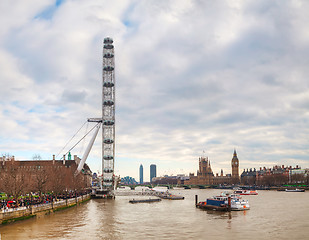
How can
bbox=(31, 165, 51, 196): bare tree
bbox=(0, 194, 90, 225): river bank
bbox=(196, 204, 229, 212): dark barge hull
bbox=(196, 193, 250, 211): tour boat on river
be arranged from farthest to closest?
1. bbox=(196, 193, 250, 211): tour boat on river
2. bbox=(196, 204, 229, 212): dark barge hull
3. bbox=(31, 165, 51, 196): bare tree
4. bbox=(0, 194, 90, 225): river bank

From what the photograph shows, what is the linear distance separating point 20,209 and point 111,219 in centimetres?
1197

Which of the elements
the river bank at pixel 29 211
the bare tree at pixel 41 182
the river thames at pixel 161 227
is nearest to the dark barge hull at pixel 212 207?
the river thames at pixel 161 227

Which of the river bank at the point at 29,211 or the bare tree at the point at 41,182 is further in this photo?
the bare tree at the point at 41,182

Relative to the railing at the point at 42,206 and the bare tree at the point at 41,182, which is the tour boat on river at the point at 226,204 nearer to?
the railing at the point at 42,206

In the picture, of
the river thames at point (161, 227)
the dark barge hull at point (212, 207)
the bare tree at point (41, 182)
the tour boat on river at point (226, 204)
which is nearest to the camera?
the river thames at point (161, 227)

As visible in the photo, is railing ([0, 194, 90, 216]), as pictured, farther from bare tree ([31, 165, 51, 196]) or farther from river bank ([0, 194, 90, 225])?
bare tree ([31, 165, 51, 196])

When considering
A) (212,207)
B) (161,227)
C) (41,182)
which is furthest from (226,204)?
(41,182)

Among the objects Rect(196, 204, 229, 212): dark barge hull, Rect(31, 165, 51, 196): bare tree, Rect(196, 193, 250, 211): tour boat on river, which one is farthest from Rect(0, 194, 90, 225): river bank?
Rect(196, 193, 250, 211): tour boat on river

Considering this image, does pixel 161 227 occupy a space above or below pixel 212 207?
above

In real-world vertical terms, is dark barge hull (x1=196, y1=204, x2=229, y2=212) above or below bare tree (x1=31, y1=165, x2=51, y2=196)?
below

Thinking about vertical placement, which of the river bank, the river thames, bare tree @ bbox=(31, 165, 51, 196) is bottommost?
the river thames

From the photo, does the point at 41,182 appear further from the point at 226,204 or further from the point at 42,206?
the point at 226,204

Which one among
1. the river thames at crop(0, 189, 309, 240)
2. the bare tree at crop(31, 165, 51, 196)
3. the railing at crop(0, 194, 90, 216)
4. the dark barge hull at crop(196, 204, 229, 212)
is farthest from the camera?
the dark barge hull at crop(196, 204, 229, 212)

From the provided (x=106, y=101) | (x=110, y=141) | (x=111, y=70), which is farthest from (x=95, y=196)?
(x=111, y=70)
